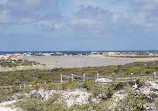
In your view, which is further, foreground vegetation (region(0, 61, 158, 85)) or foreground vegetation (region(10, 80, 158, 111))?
foreground vegetation (region(0, 61, 158, 85))

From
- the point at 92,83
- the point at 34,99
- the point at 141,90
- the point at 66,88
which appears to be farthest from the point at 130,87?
the point at 34,99

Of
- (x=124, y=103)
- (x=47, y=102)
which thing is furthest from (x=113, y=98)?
(x=47, y=102)

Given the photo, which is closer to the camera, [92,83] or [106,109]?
[106,109]

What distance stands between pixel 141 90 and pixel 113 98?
2084 mm

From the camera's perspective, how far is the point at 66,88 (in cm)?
1802

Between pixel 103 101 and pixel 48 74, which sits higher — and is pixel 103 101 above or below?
above

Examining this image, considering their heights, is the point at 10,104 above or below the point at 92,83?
below

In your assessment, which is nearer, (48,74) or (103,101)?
(103,101)

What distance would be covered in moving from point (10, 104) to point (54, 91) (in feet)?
12.8

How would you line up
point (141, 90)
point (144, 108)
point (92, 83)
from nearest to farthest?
point (144, 108)
point (141, 90)
point (92, 83)

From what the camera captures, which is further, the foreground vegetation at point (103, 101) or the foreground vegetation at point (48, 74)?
the foreground vegetation at point (48, 74)

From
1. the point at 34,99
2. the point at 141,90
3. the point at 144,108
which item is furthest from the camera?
the point at 34,99

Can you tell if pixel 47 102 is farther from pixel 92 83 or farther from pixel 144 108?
pixel 144 108

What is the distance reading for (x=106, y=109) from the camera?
1315 cm
